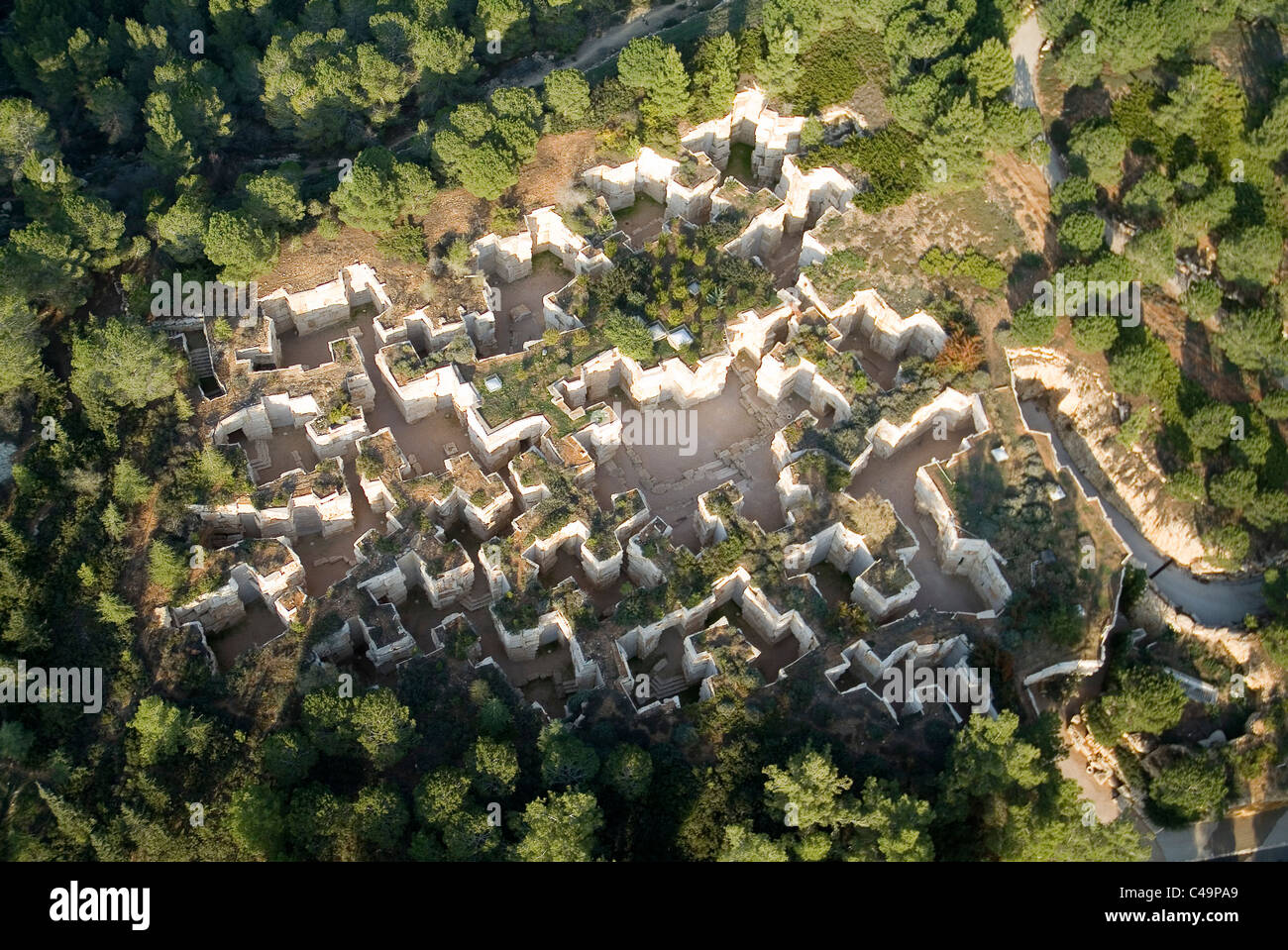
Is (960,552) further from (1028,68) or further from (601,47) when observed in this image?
(601,47)

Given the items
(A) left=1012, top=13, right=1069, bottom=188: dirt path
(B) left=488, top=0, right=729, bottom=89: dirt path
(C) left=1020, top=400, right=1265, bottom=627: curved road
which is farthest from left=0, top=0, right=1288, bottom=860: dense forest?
(C) left=1020, top=400, right=1265, bottom=627: curved road

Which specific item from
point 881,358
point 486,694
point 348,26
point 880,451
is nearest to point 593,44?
point 348,26

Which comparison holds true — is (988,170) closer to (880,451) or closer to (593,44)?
(880,451)

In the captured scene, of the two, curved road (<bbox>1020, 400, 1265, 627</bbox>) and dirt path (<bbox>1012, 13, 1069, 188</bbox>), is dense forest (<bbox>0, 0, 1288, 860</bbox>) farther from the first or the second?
curved road (<bbox>1020, 400, 1265, 627</bbox>)

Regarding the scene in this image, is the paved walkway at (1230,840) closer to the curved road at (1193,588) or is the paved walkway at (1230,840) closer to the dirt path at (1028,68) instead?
the curved road at (1193,588)

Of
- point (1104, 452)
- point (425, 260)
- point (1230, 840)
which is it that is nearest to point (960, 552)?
point (1104, 452)

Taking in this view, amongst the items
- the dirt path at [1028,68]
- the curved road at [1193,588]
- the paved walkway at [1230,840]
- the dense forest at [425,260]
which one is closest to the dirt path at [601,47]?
the dense forest at [425,260]
